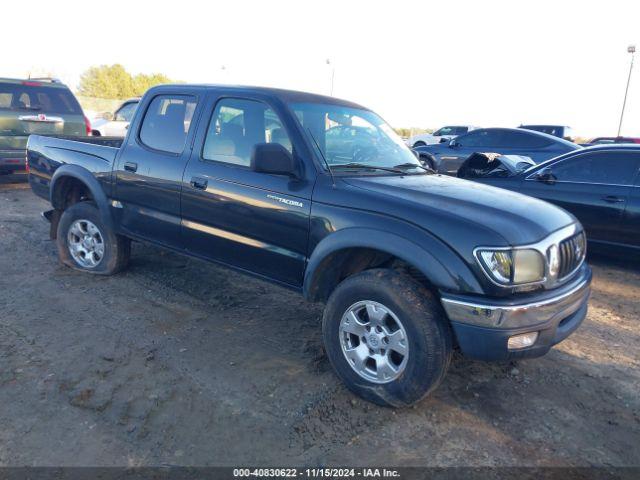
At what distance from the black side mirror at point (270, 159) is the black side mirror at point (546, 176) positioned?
435 cm

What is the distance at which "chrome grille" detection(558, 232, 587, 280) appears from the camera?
2.99m

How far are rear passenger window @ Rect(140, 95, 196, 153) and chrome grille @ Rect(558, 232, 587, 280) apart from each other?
294 cm

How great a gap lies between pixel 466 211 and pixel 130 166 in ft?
9.87

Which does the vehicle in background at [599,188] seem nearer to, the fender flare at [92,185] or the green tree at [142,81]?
the fender flare at [92,185]

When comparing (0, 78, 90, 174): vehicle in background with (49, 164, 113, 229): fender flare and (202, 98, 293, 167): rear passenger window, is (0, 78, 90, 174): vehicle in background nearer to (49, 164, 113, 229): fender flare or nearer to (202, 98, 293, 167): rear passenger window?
(49, 164, 113, 229): fender flare

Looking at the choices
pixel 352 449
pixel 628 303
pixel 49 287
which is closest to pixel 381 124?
pixel 352 449

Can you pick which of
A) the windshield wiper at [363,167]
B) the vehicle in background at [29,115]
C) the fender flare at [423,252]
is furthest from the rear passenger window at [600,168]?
the vehicle in background at [29,115]

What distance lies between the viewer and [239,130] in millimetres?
3814

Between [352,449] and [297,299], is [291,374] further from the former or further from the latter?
[297,299]

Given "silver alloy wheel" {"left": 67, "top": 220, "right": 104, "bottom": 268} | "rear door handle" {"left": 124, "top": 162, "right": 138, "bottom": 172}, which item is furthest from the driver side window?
"rear door handle" {"left": 124, "top": 162, "right": 138, "bottom": 172}

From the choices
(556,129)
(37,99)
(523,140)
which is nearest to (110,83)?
(556,129)

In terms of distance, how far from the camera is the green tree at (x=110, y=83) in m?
49.2

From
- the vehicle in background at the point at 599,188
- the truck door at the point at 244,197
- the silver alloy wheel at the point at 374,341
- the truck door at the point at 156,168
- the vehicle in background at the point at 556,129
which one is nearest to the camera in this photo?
the silver alloy wheel at the point at 374,341

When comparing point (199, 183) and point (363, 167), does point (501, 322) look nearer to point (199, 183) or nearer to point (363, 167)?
point (363, 167)
